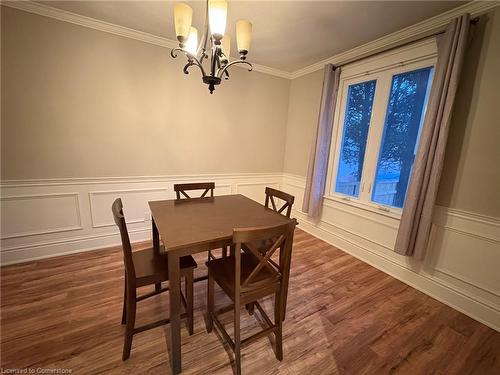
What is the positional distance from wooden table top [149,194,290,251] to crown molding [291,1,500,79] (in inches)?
87.6

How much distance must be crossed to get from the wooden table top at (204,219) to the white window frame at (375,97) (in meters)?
1.50

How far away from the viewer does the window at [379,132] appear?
2.29 metres

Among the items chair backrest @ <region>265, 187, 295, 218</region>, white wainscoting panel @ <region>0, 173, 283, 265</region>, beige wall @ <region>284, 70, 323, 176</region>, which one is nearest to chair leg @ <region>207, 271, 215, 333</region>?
chair backrest @ <region>265, 187, 295, 218</region>

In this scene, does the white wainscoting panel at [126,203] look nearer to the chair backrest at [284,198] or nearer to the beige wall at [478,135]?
the chair backrest at [284,198]

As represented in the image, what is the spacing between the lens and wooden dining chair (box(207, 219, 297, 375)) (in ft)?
3.97

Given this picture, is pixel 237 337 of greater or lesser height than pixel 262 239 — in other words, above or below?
below

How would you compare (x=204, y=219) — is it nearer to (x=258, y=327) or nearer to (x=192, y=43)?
(x=258, y=327)

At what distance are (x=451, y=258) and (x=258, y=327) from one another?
73.8 inches

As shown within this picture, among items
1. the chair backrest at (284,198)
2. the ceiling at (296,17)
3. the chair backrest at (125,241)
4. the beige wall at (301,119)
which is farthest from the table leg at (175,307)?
the beige wall at (301,119)

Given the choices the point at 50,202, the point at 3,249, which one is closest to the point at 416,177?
the point at 50,202

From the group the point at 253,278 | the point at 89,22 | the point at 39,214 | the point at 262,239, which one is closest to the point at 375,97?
the point at 262,239

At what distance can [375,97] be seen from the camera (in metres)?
2.60

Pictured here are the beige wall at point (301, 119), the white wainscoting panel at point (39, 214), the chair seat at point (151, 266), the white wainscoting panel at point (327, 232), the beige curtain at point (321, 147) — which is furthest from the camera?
the beige wall at point (301, 119)

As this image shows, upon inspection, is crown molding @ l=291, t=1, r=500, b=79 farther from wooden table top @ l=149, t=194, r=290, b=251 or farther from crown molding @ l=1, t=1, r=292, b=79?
wooden table top @ l=149, t=194, r=290, b=251
